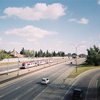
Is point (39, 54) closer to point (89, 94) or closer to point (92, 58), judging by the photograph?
point (92, 58)

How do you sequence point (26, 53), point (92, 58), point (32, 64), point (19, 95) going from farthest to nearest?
point (26, 53) → point (92, 58) → point (32, 64) → point (19, 95)

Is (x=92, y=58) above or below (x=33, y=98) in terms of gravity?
above

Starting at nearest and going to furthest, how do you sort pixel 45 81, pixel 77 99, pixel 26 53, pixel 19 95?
pixel 77 99
pixel 19 95
pixel 45 81
pixel 26 53

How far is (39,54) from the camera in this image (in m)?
199

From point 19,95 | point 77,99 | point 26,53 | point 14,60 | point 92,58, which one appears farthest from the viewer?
point 26,53

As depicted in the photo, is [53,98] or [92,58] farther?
[92,58]

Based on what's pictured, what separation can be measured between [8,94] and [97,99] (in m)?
16.9

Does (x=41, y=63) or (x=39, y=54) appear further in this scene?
(x=39, y=54)

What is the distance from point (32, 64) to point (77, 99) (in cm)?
4658

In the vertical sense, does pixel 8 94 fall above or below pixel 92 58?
below

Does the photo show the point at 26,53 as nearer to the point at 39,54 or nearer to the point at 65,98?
the point at 39,54

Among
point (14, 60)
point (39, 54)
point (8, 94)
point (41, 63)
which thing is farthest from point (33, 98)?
point (39, 54)

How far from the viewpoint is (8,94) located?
22562 millimetres

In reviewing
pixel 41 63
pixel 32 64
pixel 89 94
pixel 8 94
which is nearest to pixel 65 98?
pixel 89 94
